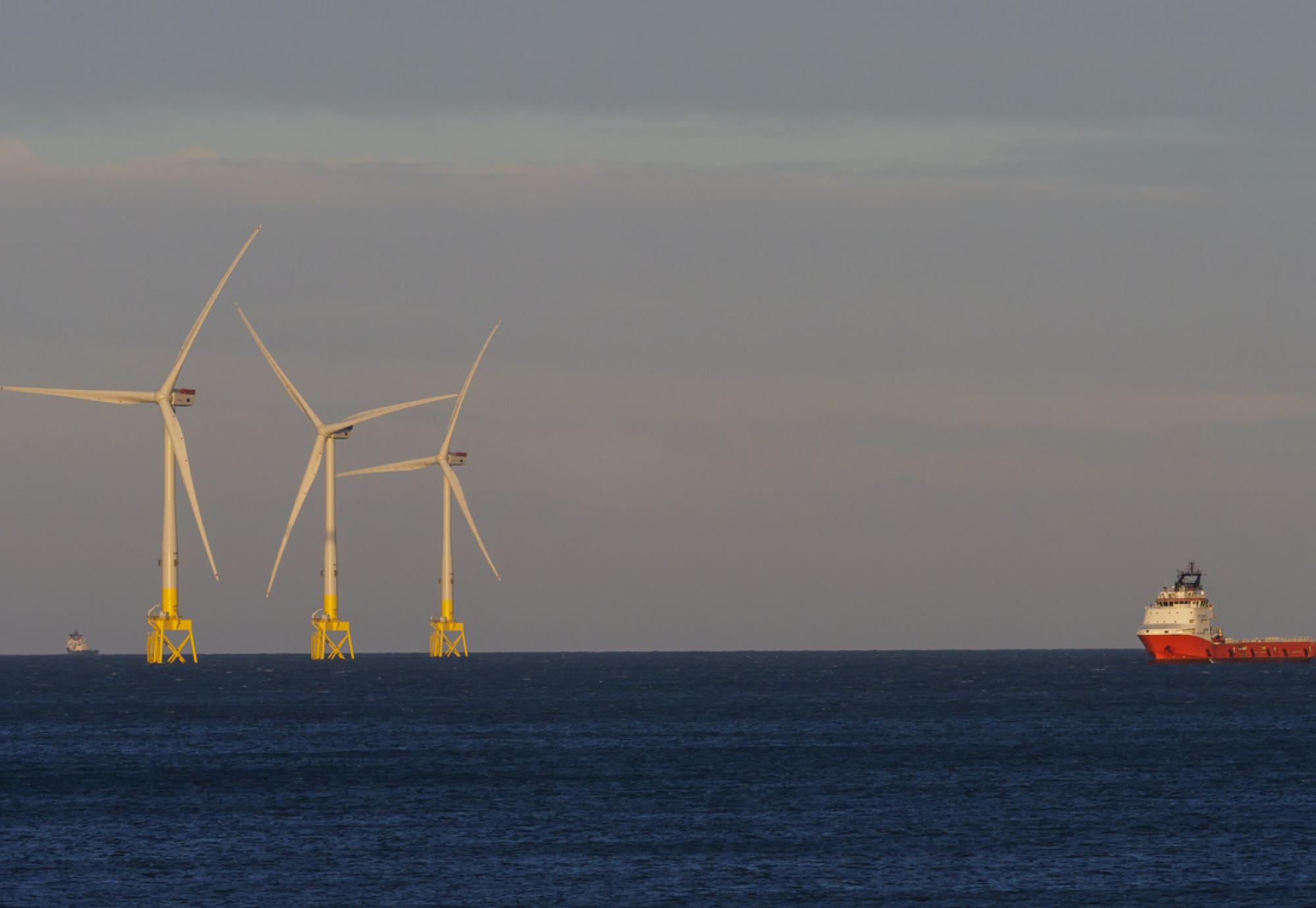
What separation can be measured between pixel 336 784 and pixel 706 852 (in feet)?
127

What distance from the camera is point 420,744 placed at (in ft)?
511

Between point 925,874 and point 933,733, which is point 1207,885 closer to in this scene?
point 925,874

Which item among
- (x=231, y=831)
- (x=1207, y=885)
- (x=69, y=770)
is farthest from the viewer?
(x=69, y=770)

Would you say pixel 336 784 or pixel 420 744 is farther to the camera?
pixel 420 744

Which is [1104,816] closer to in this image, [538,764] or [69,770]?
[538,764]

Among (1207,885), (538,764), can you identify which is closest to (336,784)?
(538,764)

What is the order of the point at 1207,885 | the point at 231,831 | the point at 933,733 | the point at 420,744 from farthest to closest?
the point at 933,733 < the point at 420,744 < the point at 231,831 < the point at 1207,885

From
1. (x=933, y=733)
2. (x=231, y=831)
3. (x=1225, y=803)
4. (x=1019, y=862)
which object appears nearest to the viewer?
(x=1019, y=862)

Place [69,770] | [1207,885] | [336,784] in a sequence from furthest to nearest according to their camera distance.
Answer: [69,770], [336,784], [1207,885]

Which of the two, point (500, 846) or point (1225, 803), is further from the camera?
point (1225, 803)

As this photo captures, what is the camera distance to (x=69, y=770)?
133 metres

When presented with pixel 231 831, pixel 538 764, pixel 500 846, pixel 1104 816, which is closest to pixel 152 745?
pixel 538 764

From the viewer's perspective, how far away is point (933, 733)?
169625mm

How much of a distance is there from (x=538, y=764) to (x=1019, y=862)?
182ft
